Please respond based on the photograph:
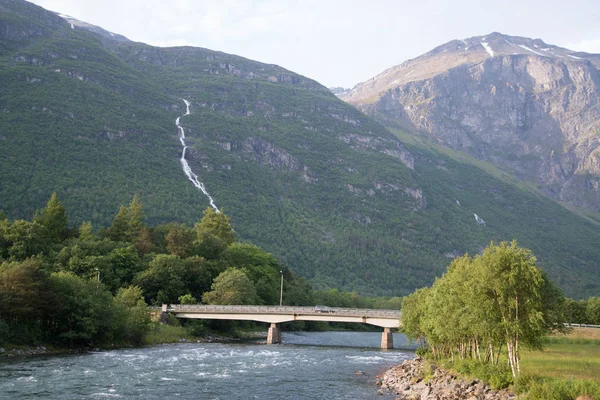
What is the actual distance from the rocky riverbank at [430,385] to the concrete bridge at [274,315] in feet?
124

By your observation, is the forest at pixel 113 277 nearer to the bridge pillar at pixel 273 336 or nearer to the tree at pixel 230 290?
the tree at pixel 230 290

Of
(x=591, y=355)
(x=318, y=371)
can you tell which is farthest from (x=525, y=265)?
(x=318, y=371)

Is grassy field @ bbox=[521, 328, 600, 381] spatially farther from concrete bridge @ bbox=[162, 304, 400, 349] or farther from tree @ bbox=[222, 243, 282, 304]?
tree @ bbox=[222, 243, 282, 304]

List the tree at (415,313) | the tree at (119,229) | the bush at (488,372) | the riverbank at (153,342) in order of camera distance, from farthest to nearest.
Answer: the tree at (119,229)
the tree at (415,313)
the riverbank at (153,342)
the bush at (488,372)

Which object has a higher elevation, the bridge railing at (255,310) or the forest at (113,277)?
the forest at (113,277)

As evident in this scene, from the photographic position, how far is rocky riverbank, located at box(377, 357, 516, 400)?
42.5 m

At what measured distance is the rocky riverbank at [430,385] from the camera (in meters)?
42.5

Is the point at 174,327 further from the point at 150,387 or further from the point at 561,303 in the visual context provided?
the point at 561,303

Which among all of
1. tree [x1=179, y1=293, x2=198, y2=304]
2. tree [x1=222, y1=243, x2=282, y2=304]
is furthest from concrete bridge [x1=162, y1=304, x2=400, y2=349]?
tree [x1=222, y1=243, x2=282, y2=304]

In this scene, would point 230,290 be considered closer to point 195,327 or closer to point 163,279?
point 163,279

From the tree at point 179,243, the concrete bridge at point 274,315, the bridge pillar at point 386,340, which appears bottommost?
the bridge pillar at point 386,340

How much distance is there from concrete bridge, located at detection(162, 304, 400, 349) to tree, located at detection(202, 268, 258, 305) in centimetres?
1081

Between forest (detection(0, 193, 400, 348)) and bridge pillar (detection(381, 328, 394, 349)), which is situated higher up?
forest (detection(0, 193, 400, 348))

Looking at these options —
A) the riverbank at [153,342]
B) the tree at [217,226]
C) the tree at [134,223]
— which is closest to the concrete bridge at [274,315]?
the riverbank at [153,342]
